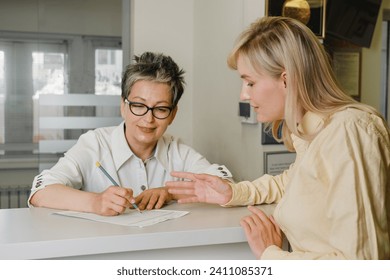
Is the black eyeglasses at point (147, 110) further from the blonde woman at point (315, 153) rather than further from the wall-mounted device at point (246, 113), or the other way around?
the wall-mounted device at point (246, 113)

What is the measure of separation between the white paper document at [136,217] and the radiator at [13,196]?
2007 millimetres

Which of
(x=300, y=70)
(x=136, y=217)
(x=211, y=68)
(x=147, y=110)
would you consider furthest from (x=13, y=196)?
(x=300, y=70)

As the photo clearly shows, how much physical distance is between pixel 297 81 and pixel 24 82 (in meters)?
2.35

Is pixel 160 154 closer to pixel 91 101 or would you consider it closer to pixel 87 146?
pixel 87 146

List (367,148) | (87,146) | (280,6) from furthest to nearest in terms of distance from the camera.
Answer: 1. (280,6)
2. (87,146)
3. (367,148)

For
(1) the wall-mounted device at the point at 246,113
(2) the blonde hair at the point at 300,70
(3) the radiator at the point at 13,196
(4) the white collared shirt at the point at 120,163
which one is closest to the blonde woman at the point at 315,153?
(2) the blonde hair at the point at 300,70

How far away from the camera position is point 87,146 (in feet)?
6.24

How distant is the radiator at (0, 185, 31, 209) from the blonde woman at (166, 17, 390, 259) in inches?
89.6

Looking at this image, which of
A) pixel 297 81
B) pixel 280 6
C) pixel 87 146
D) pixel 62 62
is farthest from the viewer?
pixel 62 62

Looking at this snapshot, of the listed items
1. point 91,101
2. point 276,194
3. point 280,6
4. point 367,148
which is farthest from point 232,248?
point 91,101

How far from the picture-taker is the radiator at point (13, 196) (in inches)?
127

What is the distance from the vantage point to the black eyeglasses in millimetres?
1811

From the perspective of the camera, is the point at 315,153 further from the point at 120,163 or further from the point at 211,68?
the point at 211,68

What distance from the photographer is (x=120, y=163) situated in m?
1.92
